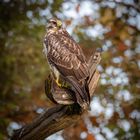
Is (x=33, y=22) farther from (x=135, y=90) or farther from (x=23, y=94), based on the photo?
(x=135, y=90)

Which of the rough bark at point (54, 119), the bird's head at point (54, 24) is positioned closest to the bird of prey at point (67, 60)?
the bird's head at point (54, 24)

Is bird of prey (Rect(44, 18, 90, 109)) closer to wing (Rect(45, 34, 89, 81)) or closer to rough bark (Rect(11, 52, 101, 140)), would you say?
wing (Rect(45, 34, 89, 81))

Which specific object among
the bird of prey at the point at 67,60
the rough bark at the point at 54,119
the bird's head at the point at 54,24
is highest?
the bird's head at the point at 54,24

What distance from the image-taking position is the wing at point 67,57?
6.40 metres

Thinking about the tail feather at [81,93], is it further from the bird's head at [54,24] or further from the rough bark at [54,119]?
the bird's head at [54,24]

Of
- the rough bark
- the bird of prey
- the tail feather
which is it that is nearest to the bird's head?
the bird of prey

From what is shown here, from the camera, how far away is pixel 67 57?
6645 mm

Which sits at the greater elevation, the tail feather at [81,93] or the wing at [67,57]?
the wing at [67,57]

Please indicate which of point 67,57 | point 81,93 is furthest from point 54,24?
point 81,93

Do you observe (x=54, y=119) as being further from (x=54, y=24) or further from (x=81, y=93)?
(x=54, y=24)

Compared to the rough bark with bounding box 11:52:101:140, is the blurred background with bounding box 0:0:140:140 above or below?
above

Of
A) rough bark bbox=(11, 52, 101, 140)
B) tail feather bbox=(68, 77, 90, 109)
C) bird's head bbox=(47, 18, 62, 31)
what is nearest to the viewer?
tail feather bbox=(68, 77, 90, 109)

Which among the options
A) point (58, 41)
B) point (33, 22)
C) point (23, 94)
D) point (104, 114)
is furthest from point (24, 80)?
point (58, 41)

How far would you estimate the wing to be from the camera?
6.40 m
